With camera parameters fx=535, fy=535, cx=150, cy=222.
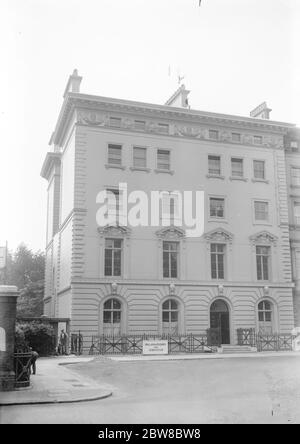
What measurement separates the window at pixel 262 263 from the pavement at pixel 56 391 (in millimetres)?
22330

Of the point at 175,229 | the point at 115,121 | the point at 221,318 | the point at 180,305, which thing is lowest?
the point at 221,318

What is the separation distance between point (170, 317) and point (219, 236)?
703cm

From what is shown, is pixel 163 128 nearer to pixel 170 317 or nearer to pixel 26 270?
pixel 170 317

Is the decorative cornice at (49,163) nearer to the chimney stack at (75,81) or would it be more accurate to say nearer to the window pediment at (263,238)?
the chimney stack at (75,81)

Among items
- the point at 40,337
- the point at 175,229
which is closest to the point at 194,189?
the point at 175,229

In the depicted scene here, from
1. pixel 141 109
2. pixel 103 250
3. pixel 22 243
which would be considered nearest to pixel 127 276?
pixel 103 250

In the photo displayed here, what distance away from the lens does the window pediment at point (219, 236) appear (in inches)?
1550

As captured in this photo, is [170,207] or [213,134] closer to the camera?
[170,207]

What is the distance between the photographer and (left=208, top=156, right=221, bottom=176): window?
40.8 metres

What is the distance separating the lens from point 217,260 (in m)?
39.8

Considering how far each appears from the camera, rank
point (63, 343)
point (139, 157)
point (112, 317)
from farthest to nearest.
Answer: point (139, 157)
point (112, 317)
point (63, 343)

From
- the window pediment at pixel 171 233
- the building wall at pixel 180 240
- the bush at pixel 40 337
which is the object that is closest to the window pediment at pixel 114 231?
the building wall at pixel 180 240

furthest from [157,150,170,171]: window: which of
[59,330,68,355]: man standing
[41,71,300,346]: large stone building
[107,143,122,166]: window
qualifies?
[59,330,68,355]: man standing

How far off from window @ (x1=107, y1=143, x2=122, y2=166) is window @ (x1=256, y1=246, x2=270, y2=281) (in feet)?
41.1
